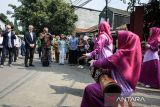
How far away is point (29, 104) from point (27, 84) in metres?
2.94

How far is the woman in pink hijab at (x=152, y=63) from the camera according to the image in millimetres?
11438

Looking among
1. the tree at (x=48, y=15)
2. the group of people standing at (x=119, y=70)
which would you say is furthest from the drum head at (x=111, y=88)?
the tree at (x=48, y=15)

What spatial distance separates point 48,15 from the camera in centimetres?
4509

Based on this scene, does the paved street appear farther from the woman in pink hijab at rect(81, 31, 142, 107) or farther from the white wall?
the white wall

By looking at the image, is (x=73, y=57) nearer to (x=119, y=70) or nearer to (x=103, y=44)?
(x=103, y=44)

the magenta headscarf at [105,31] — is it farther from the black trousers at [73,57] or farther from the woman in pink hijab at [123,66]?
the black trousers at [73,57]

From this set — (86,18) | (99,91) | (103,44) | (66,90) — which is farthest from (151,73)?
(86,18)

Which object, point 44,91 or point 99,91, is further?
point 44,91

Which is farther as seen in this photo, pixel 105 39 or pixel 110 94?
pixel 105 39

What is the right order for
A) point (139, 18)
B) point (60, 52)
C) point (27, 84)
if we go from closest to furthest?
1. point (27, 84)
2. point (139, 18)
3. point (60, 52)

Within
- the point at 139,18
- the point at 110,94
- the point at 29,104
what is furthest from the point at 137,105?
the point at 139,18

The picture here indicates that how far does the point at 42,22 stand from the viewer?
45.6 metres

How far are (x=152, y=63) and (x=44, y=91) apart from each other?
3.85 metres

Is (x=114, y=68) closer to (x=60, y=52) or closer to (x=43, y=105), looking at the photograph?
(x=43, y=105)
